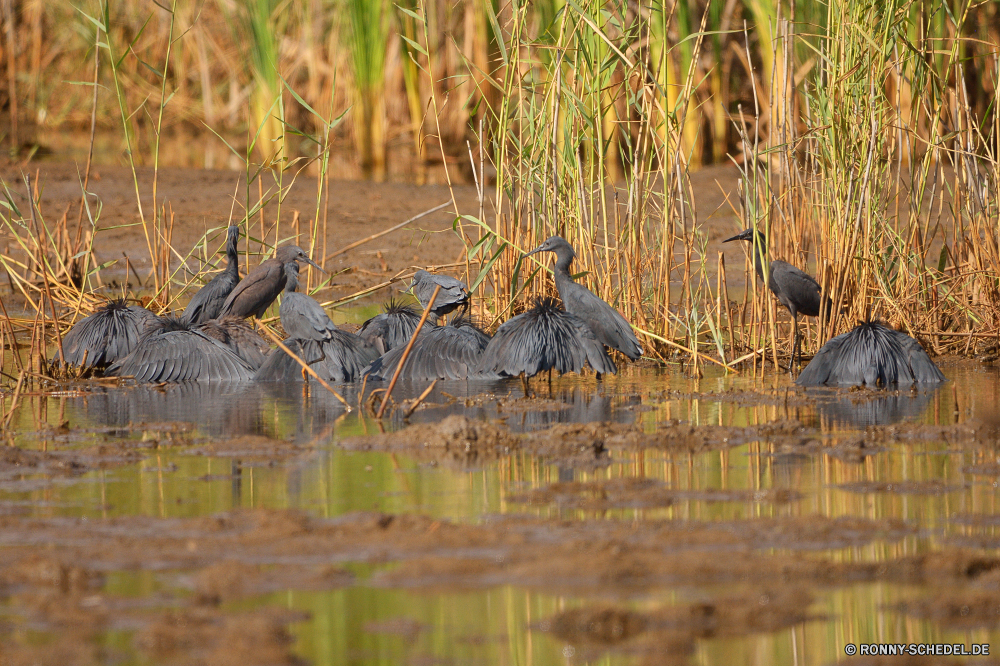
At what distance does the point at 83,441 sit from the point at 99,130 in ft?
55.2

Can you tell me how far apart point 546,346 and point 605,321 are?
44 cm

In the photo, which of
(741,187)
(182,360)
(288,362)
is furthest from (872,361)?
(182,360)

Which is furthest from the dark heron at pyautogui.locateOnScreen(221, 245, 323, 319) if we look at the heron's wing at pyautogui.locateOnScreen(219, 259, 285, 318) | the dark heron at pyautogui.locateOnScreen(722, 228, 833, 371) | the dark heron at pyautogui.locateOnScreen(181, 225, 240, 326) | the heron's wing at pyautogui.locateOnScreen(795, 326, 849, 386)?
the heron's wing at pyautogui.locateOnScreen(795, 326, 849, 386)

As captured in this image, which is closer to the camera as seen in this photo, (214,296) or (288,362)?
(288,362)

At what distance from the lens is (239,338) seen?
729cm

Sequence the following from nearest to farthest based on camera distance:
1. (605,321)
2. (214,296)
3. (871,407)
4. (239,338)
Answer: (871,407) < (605,321) < (239,338) < (214,296)

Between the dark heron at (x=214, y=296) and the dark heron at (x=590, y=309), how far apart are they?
2.00 m

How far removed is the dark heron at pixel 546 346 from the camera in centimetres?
641

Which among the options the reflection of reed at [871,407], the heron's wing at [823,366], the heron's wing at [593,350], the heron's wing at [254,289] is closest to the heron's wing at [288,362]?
the heron's wing at [254,289]

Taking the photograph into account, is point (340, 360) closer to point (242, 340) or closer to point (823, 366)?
point (242, 340)

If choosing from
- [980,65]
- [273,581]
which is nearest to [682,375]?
[273,581]

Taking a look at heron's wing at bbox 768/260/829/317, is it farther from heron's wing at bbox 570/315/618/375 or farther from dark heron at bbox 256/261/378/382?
dark heron at bbox 256/261/378/382

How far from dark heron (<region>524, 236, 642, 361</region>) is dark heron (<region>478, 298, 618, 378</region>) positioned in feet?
0.31

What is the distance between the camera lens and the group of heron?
20.9ft
